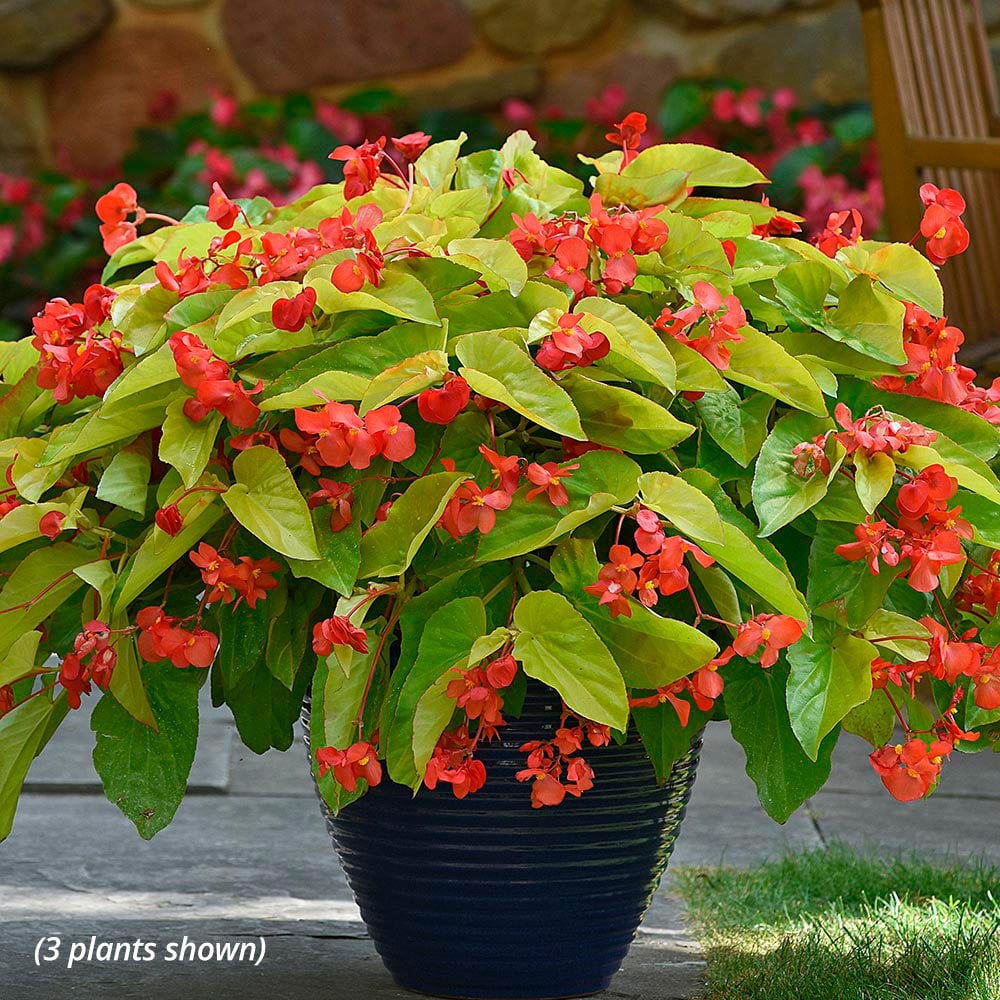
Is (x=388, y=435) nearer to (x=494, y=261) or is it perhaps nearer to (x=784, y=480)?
(x=494, y=261)

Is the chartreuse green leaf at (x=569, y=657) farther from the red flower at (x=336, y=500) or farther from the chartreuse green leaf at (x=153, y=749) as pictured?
the chartreuse green leaf at (x=153, y=749)

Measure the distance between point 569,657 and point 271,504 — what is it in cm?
24

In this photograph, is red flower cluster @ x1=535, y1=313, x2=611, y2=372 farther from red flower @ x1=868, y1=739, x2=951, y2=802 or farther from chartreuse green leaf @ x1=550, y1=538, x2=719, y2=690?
red flower @ x1=868, y1=739, x2=951, y2=802

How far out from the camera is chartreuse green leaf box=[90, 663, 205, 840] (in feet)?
4.04

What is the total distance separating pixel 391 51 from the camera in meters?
Answer: 3.87

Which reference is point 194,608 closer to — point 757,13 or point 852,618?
point 852,618

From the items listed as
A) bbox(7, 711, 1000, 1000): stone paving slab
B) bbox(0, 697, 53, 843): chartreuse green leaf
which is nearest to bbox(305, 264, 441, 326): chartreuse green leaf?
bbox(0, 697, 53, 843): chartreuse green leaf

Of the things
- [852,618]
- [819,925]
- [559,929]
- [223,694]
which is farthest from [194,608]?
[819,925]

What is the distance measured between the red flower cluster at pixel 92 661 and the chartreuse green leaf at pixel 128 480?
0.09m

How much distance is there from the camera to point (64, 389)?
4.13ft

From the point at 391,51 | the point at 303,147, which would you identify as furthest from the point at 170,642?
the point at 391,51

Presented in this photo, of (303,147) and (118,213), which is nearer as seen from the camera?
(118,213)

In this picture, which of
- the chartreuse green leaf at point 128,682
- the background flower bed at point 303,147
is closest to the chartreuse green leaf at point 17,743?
the chartreuse green leaf at point 128,682

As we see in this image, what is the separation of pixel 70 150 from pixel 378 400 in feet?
10.2
